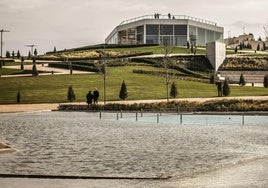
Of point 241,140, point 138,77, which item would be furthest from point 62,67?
point 241,140

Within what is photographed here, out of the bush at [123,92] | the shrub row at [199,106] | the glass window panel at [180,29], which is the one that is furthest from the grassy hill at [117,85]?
the glass window panel at [180,29]

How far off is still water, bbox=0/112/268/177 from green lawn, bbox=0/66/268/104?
29.3 metres

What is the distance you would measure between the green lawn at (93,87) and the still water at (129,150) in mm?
29341

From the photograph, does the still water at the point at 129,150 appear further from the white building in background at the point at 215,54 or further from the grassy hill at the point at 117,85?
the white building in background at the point at 215,54

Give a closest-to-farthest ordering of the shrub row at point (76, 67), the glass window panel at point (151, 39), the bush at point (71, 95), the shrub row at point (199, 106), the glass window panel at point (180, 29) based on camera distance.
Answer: the shrub row at point (199, 106), the bush at point (71, 95), the shrub row at point (76, 67), the glass window panel at point (180, 29), the glass window panel at point (151, 39)

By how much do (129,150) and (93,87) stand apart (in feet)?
144

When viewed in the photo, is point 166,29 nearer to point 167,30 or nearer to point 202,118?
point 167,30

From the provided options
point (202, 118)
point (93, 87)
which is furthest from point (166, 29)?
point (202, 118)

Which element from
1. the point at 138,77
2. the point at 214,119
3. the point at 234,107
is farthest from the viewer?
the point at 138,77

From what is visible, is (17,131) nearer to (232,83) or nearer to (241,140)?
(241,140)

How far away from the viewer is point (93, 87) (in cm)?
6003

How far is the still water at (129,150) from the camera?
42.8 feet

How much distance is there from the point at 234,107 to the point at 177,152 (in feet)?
68.0

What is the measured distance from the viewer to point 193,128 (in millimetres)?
25609
